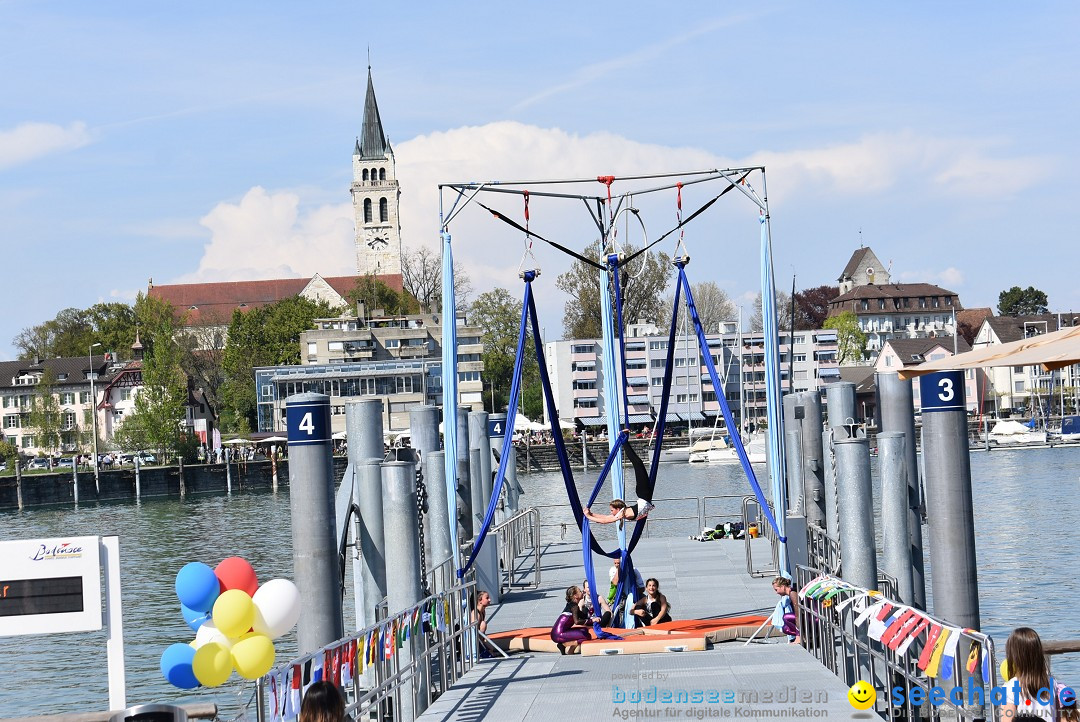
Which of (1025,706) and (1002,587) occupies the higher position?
(1025,706)

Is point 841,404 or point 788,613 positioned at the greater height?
point 841,404

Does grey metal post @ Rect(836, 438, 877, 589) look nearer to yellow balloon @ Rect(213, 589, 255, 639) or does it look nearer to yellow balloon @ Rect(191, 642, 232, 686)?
yellow balloon @ Rect(213, 589, 255, 639)

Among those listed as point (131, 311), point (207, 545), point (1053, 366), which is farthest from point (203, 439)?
point (1053, 366)

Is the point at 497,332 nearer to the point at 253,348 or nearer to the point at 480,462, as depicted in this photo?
the point at 253,348

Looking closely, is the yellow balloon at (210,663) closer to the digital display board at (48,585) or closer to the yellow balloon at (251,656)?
the yellow balloon at (251,656)

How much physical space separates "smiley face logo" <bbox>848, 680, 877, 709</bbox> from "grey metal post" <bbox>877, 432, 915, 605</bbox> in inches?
138

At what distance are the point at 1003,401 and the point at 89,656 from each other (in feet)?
414

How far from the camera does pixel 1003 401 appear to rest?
141 m

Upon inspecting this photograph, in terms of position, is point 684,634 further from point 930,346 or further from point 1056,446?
point 930,346

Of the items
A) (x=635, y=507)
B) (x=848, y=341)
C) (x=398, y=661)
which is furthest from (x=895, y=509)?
(x=848, y=341)

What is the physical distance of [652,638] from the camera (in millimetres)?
16031

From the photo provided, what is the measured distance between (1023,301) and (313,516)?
194 metres

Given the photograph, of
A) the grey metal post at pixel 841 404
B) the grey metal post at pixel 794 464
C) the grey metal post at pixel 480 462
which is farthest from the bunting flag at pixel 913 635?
the grey metal post at pixel 480 462

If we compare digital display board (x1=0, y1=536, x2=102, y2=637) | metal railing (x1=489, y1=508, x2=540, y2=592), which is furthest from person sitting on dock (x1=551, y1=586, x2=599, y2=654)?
digital display board (x1=0, y1=536, x2=102, y2=637)
